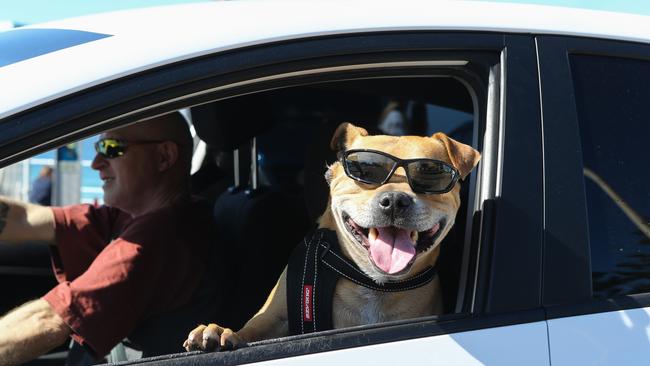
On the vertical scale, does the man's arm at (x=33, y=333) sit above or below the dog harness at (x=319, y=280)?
below

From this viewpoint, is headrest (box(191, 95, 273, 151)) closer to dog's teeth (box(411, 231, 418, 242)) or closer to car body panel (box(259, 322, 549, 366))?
dog's teeth (box(411, 231, 418, 242))

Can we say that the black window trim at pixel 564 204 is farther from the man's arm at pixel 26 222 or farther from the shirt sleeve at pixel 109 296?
the man's arm at pixel 26 222

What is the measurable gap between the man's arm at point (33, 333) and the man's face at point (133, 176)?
0.59m

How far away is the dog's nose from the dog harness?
0.78ft

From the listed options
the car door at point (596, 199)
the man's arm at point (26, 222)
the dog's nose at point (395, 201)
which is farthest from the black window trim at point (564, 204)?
the man's arm at point (26, 222)

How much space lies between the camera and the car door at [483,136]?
1381 mm

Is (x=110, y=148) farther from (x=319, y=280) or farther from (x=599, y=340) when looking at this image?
(x=599, y=340)

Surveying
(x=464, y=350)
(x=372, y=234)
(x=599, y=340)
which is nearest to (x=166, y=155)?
(x=372, y=234)

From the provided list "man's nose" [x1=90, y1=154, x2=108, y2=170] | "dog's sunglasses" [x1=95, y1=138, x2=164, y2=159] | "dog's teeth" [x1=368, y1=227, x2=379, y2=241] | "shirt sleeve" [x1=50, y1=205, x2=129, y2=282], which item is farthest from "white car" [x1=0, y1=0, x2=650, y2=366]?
"shirt sleeve" [x1=50, y1=205, x2=129, y2=282]

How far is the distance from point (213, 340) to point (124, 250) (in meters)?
0.73

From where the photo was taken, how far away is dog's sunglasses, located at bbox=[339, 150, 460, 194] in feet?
5.51

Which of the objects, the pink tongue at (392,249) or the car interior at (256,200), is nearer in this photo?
the pink tongue at (392,249)

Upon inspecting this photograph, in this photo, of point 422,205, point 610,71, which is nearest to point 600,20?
point 610,71

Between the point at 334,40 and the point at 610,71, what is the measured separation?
67 centimetres
